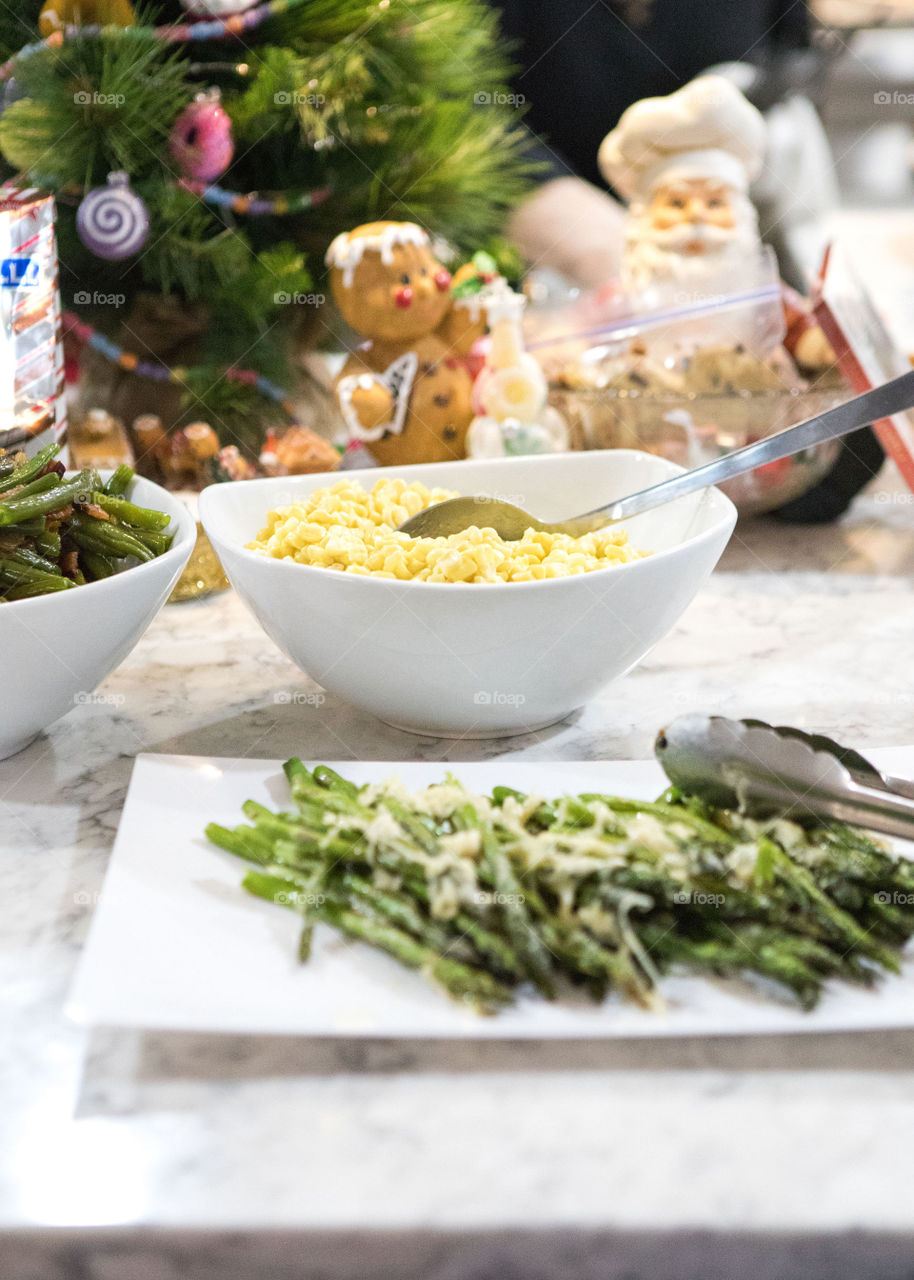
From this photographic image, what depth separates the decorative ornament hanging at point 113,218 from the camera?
1.31 metres

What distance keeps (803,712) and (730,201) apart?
80 centimetres

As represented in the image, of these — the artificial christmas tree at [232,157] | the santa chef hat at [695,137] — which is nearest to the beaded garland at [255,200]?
the artificial christmas tree at [232,157]

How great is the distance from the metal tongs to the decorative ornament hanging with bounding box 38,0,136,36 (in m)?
1.04

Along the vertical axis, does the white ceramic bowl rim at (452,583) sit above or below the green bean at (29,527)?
below

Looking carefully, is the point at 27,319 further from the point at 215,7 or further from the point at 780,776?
the point at 780,776

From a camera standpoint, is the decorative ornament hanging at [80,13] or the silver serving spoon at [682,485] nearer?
the silver serving spoon at [682,485]

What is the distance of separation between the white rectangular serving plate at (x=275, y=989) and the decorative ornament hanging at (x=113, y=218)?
889mm

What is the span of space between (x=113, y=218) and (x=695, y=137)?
0.72 meters

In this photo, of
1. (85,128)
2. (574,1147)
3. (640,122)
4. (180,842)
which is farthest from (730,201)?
(574,1147)

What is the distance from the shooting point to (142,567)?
0.79 meters

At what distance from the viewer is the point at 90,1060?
55cm

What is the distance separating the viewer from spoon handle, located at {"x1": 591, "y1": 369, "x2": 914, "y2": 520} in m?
0.88

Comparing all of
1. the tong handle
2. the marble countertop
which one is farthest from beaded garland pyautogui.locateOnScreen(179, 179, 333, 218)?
the tong handle

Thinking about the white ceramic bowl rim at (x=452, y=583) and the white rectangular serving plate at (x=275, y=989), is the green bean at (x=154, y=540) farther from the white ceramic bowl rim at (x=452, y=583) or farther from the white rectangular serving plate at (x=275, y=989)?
the white rectangular serving plate at (x=275, y=989)
